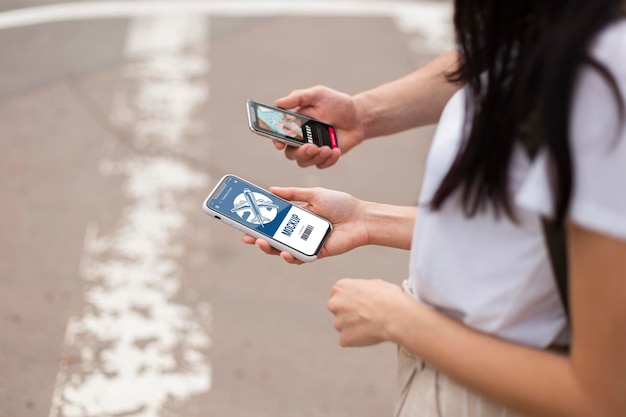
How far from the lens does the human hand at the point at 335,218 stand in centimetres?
188

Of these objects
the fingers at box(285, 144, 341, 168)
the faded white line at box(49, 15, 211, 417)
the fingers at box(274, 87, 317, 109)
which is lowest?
the faded white line at box(49, 15, 211, 417)

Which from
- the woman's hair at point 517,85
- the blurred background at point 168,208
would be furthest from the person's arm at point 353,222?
the blurred background at point 168,208

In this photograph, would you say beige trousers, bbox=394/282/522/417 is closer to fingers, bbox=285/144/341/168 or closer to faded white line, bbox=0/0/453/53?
fingers, bbox=285/144/341/168

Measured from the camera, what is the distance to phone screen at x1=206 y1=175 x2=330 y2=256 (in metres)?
1.96

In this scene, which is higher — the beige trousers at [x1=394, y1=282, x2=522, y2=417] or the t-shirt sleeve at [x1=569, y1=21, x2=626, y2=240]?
the t-shirt sleeve at [x1=569, y1=21, x2=626, y2=240]

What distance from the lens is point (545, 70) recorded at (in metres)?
1.04

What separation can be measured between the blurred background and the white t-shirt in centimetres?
209

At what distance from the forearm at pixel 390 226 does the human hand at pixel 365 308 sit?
0.37 meters

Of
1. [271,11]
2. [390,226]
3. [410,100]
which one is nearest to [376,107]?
[410,100]

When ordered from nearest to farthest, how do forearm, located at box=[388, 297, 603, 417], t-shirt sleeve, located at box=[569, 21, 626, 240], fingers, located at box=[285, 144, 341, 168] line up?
t-shirt sleeve, located at box=[569, 21, 626, 240]
forearm, located at box=[388, 297, 603, 417]
fingers, located at box=[285, 144, 341, 168]

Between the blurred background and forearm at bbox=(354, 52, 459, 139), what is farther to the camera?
the blurred background

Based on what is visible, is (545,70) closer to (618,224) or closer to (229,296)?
(618,224)

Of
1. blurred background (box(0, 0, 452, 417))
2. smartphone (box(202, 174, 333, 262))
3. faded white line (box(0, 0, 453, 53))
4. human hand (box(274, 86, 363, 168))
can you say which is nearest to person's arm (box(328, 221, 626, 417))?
smartphone (box(202, 174, 333, 262))

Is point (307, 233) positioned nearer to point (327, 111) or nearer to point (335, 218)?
point (335, 218)
